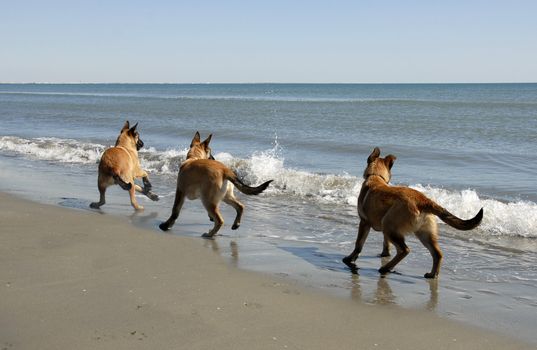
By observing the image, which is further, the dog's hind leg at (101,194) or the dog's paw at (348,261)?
the dog's hind leg at (101,194)

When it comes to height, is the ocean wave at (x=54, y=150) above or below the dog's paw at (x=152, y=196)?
below

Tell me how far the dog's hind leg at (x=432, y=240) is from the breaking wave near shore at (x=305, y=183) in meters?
2.71

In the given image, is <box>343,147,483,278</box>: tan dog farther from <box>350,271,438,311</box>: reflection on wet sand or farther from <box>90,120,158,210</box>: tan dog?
<box>90,120,158,210</box>: tan dog

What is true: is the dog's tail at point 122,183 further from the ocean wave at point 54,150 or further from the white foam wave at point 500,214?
the ocean wave at point 54,150

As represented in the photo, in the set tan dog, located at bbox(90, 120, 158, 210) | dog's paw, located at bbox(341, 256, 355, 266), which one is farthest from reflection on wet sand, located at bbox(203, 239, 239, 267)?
tan dog, located at bbox(90, 120, 158, 210)

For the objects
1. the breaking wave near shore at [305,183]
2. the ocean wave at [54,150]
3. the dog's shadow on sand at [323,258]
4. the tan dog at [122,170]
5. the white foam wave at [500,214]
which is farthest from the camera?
the ocean wave at [54,150]

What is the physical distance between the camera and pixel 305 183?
1220 cm

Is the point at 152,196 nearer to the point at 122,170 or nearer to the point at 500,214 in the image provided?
the point at 122,170

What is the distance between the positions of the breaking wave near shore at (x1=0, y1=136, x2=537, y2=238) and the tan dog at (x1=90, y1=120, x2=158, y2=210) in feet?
9.32

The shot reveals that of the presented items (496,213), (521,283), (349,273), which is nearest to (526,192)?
(496,213)

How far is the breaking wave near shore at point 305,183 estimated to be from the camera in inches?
359

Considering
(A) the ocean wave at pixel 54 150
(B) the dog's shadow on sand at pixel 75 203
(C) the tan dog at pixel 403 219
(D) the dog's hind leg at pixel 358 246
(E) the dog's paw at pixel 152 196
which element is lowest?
(A) the ocean wave at pixel 54 150

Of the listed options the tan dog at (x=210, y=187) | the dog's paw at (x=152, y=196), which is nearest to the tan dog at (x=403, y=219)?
the tan dog at (x=210, y=187)

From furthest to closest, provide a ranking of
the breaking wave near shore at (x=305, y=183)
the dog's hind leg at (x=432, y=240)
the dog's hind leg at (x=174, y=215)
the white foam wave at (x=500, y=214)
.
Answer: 1. the breaking wave near shore at (x=305, y=183)
2. the white foam wave at (x=500, y=214)
3. the dog's hind leg at (x=174, y=215)
4. the dog's hind leg at (x=432, y=240)
